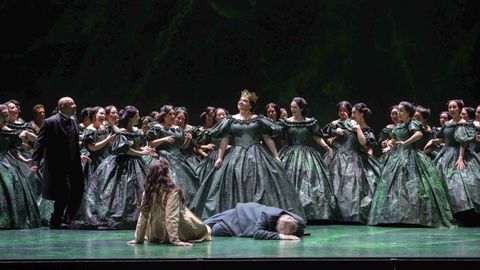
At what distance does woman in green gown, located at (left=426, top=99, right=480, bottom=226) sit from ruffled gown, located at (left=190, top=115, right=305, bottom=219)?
5.36 ft

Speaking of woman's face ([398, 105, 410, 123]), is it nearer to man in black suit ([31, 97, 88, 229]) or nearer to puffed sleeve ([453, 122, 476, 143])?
puffed sleeve ([453, 122, 476, 143])

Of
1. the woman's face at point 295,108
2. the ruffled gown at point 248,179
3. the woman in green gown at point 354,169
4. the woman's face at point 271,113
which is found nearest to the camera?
the ruffled gown at point 248,179

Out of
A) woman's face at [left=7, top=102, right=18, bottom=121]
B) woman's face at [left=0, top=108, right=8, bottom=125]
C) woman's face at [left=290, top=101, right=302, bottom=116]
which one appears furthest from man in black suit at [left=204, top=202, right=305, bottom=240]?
woman's face at [left=7, top=102, right=18, bottom=121]

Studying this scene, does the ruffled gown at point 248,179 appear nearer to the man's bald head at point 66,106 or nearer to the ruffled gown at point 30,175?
the man's bald head at point 66,106

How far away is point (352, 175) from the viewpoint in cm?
877

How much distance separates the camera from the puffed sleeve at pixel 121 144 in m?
7.98

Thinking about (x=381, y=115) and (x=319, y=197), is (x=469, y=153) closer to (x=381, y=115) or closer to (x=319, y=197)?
(x=319, y=197)

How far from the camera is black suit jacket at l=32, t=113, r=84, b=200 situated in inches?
309

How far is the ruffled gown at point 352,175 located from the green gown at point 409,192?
0.26 metres

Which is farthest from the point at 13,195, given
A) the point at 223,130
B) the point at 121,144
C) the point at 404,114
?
the point at 404,114

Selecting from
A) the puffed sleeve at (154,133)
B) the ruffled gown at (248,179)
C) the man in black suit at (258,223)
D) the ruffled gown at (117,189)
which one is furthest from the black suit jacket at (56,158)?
the man in black suit at (258,223)

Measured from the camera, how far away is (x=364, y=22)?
11.3 metres

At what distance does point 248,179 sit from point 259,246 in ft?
5.85

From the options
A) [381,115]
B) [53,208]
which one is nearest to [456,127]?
[381,115]
